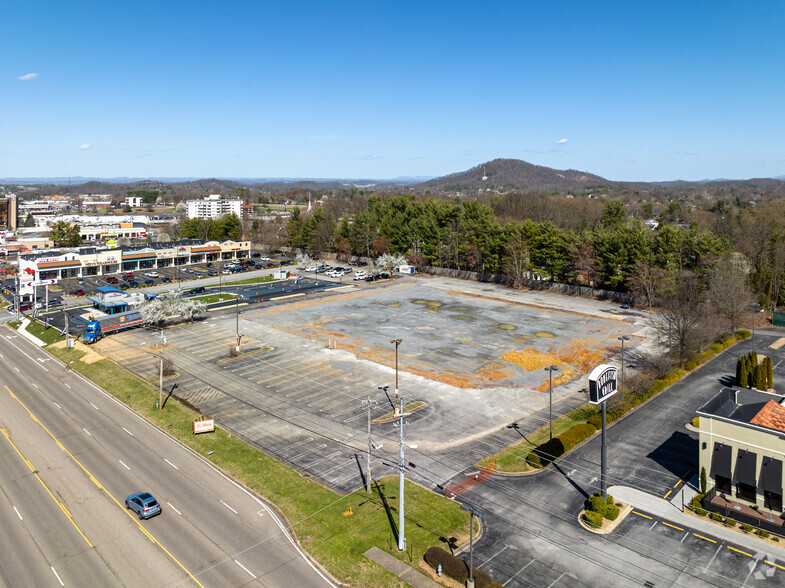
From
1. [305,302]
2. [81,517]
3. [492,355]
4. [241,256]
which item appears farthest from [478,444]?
[241,256]

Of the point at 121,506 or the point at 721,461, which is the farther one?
the point at 721,461

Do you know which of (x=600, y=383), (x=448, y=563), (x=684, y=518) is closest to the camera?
(x=448, y=563)

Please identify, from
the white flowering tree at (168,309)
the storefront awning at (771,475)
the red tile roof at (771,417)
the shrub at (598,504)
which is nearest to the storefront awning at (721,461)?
the storefront awning at (771,475)

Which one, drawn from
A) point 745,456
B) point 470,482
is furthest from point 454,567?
point 745,456

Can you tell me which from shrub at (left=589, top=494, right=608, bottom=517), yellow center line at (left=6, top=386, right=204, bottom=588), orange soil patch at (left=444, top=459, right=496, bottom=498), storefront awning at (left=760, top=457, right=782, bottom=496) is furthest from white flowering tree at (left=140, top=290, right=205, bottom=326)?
storefront awning at (left=760, top=457, right=782, bottom=496)

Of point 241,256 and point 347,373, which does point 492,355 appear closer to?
point 347,373

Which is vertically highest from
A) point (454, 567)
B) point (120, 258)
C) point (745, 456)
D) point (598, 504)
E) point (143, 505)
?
point (120, 258)

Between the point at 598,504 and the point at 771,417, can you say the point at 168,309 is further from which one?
the point at 771,417
